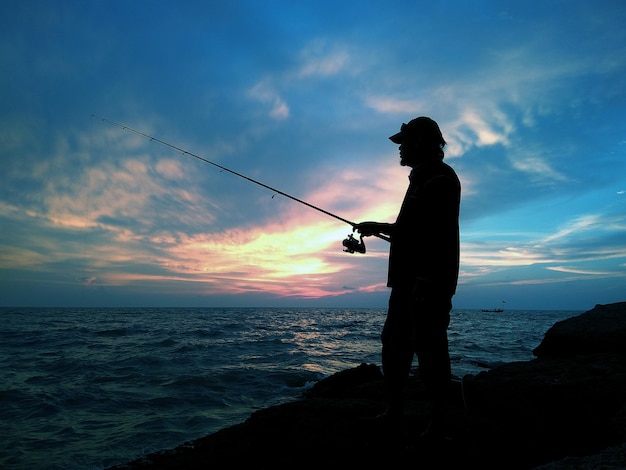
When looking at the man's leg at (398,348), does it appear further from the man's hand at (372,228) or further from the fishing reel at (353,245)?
the fishing reel at (353,245)

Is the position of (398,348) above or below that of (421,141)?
below

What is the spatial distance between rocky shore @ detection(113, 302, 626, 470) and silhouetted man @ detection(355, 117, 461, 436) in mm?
283

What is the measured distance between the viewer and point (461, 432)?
3.15 metres

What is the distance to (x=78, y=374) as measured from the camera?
10977mm

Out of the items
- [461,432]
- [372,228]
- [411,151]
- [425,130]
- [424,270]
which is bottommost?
[461,432]

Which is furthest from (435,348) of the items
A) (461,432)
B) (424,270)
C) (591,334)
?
(591,334)

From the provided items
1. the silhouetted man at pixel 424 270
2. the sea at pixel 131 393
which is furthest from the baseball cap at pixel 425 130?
the sea at pixel 131 393

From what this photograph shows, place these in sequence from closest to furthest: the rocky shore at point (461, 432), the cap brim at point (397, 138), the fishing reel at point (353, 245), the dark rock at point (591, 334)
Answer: the rocky shore at point (461, 432) < the cap brim at point (397, 138) < the fishing reel at point (353, 245) < the dark rock at point (591, 334)

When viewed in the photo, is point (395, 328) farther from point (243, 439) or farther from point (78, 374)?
point (78, 374)

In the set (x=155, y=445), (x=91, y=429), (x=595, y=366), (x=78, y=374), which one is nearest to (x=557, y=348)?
(x=595, y=366)

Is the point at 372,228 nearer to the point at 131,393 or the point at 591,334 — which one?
the point at 591,334

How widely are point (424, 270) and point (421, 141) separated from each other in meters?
1.19

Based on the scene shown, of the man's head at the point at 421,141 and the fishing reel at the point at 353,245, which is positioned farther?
the fishing reel at the point at 353,245

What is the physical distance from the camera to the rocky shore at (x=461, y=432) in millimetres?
2775
